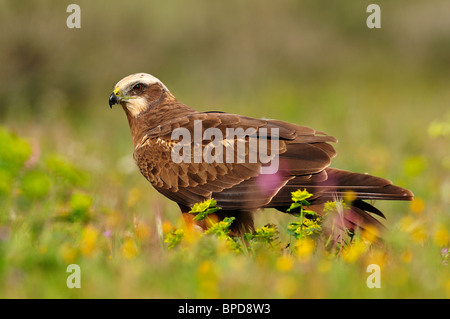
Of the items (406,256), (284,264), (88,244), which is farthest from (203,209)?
(406,256)

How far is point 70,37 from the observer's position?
12.5 metres

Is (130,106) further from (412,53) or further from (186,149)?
(412,53)

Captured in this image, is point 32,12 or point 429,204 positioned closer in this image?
point 429,204

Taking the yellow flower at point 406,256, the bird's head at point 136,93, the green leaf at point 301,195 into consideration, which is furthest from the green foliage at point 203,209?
the bird's head at point 136,93

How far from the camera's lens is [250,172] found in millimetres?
4406

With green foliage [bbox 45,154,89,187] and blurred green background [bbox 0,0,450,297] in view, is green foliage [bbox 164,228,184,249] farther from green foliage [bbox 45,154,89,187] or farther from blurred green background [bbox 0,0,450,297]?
green foliage [bbox 45,154,89,187]

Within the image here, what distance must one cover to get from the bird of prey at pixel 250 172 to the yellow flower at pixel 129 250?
0.57 metres

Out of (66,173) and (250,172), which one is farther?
(66,173)

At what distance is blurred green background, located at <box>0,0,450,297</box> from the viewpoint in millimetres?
5531

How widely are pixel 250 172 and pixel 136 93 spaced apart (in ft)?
4.21

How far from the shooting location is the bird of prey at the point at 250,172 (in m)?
4.24

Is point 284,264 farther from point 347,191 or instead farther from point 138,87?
point 138,87

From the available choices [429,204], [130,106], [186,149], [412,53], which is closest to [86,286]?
[186,149]

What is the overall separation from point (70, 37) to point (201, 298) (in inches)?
402
